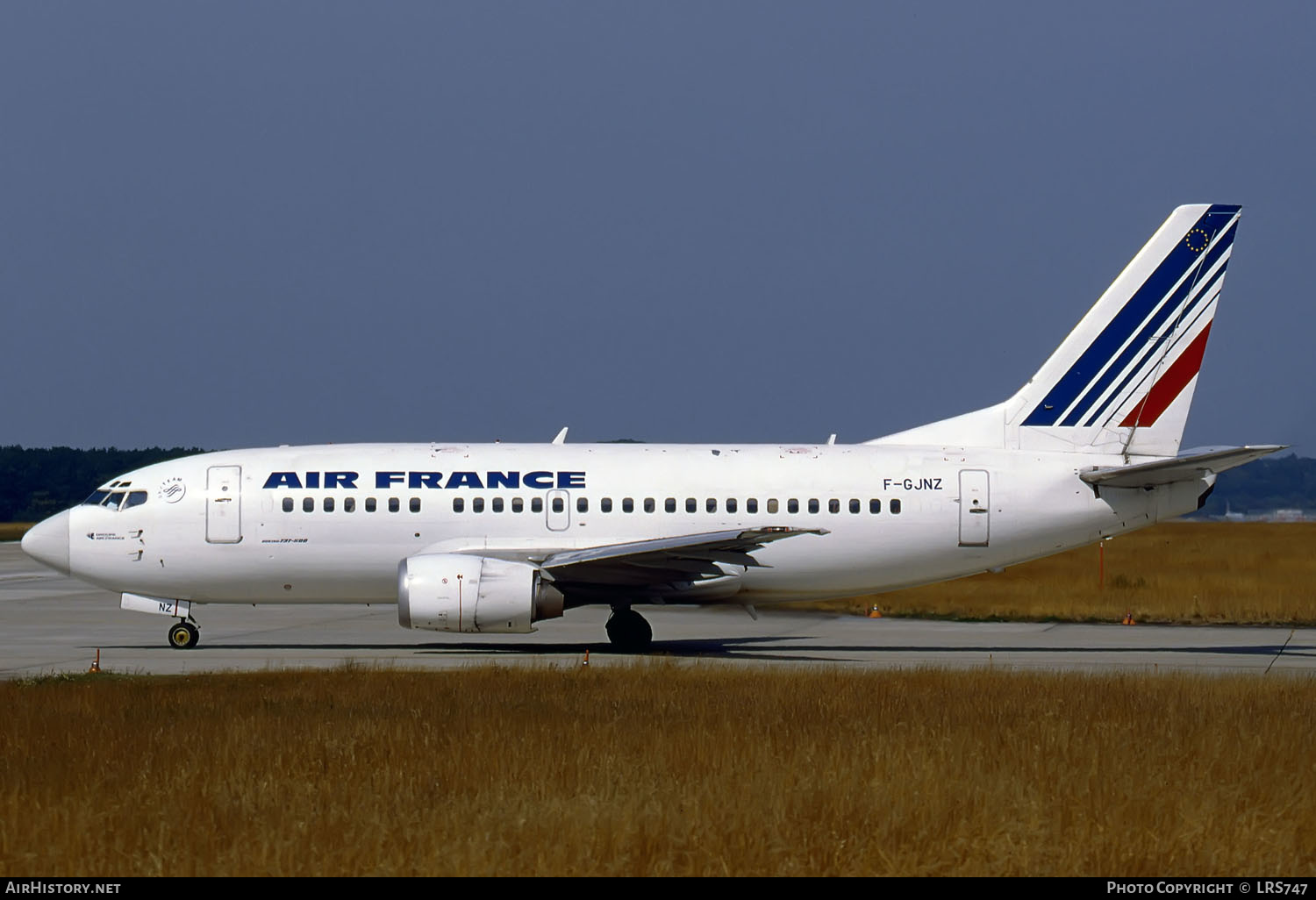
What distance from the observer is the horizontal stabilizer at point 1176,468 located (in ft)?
78.7

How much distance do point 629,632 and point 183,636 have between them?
301 inches

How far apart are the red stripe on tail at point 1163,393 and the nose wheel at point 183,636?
16446 millimetres

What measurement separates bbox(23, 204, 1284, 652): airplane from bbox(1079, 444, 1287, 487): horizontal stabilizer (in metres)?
0.05

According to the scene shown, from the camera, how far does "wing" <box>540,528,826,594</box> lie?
23391mm

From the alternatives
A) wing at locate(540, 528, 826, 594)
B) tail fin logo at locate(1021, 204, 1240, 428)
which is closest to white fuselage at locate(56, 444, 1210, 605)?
wing at locate(540, 528, 826, 594)

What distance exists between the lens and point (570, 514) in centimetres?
2533

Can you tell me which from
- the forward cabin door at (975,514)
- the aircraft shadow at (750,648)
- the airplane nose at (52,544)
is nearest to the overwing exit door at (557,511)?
the aircraft shadow at (750,648)

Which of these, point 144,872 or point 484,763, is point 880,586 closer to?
point 484,763

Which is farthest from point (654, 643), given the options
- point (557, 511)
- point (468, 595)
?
point (468, 595)

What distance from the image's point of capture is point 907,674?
744 inches

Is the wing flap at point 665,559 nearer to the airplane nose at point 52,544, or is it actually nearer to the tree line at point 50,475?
the airplane nose at point 52,544

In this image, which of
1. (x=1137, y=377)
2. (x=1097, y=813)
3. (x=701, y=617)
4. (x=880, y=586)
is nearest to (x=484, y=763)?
(x=1097, y=813)

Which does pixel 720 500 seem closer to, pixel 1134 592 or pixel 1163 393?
pixel 1163 393
